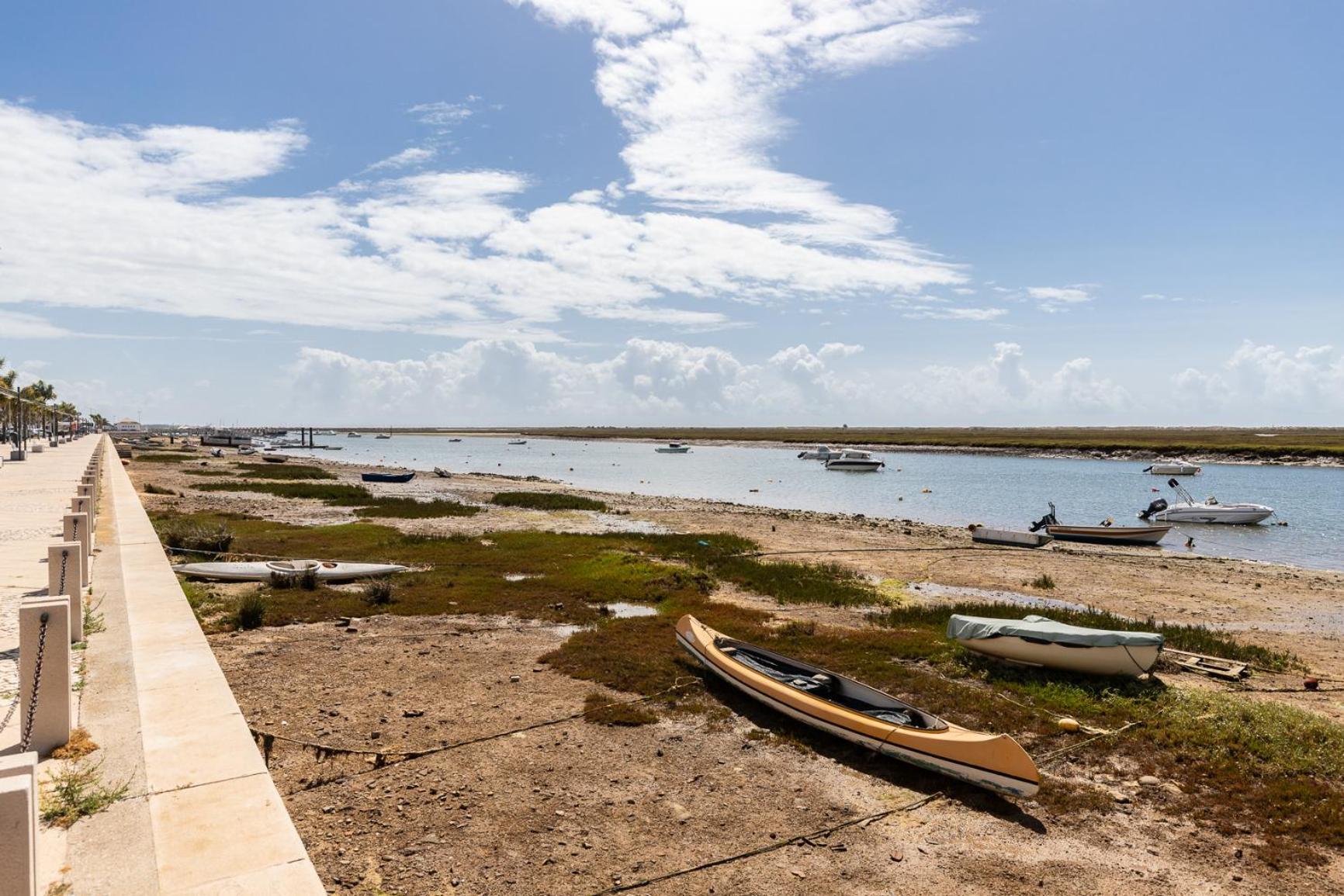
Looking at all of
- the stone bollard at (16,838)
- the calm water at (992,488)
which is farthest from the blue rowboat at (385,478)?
the stone bollard at (16,838)

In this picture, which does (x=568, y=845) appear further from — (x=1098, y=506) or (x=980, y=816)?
(x=1098, y=506)

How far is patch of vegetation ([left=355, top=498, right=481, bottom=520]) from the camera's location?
131ft

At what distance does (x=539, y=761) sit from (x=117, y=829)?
200 inches

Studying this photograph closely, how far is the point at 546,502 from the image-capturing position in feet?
159

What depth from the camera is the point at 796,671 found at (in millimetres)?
13234

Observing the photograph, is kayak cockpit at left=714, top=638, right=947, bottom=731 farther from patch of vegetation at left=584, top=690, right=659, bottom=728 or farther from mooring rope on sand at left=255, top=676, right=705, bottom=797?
mooring rope on sand at left=255, top=676, right=705, bottom=797

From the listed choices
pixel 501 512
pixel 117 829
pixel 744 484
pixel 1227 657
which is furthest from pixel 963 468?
pixel 117 829

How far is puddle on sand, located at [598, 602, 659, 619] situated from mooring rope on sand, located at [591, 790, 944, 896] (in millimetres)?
10008

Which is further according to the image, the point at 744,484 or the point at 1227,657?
the point at 744,484

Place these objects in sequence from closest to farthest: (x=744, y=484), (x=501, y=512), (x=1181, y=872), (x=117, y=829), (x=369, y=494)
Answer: (x=117, y=829)
(x=1181, y=872)
(x=501, y=512)
(x=369, y=494)
(x=744, y=484)

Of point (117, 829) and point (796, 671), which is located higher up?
point (117, 829)

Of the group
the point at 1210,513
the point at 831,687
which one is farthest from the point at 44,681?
the point at 1210,513

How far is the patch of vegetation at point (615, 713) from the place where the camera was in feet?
38.5

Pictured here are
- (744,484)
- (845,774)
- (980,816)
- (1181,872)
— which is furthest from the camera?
(744,484)
